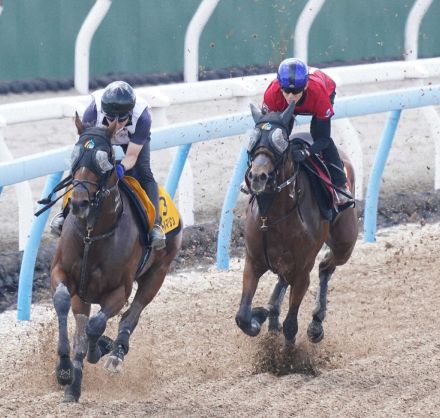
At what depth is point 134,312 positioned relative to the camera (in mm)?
6852

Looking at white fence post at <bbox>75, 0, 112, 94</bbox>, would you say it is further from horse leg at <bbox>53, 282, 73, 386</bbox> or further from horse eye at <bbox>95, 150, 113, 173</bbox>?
horse leg at <bbox>53, 282, 73, 386</bbox>

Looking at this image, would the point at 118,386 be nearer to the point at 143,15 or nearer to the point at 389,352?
the point at 389,352

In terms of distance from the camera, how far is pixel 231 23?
1445 cm

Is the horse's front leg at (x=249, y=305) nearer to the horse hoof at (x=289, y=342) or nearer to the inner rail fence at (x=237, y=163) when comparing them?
the horse hoof at (x=289, y=342)

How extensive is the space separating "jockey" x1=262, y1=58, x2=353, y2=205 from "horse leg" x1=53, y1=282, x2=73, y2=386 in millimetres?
1499

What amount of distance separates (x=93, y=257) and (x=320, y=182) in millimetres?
1496

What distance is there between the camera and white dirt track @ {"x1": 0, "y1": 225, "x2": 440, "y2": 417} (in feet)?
20.7

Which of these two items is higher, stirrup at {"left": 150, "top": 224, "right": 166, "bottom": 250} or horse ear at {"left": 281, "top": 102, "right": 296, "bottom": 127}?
horse ear at {"left": 281, "top": 102, "right": 296, "bottom": 127}

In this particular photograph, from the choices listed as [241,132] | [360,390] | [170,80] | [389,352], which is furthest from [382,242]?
[170,80]

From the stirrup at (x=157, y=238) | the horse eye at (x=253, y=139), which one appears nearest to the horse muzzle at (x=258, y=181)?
the horse eye at (x=253, y=139)

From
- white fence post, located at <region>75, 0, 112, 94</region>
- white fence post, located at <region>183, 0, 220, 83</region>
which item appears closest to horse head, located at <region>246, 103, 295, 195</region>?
white fence post, located at <region>183, 0, 220, 83</region>

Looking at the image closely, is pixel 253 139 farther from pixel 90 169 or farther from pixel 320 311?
pixel 320 311

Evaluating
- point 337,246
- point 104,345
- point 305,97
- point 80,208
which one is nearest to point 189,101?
point 337,246

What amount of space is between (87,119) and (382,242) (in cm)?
370
